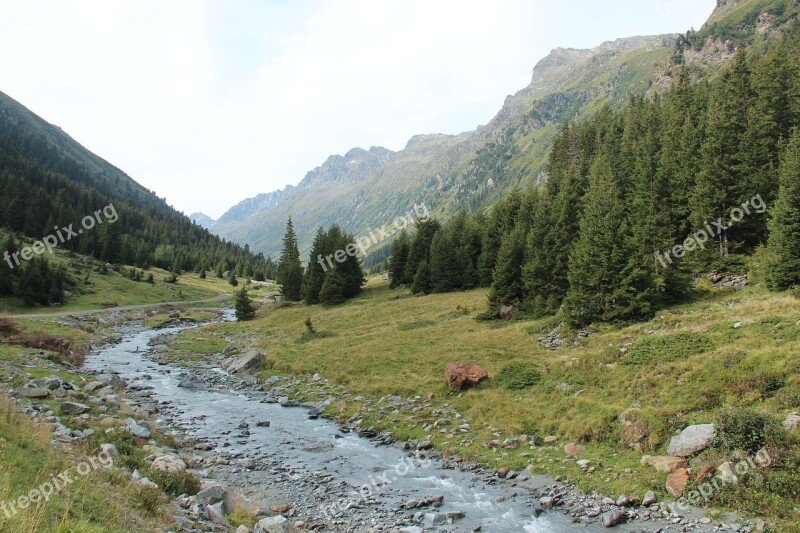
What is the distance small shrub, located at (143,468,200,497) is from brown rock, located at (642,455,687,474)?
16.8m

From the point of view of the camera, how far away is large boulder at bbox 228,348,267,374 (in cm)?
3981

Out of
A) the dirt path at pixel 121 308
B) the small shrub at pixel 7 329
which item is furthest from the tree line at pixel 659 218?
the dirt path at pixel 121 308

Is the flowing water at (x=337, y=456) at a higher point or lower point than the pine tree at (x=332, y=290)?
lower

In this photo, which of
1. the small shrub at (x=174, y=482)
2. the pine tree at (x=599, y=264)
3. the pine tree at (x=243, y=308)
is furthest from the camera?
the pine tree at (x=243, y=308)

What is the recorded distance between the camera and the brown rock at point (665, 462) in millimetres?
15484

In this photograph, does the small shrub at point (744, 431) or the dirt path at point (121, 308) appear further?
the dirt path at point (121, 308)

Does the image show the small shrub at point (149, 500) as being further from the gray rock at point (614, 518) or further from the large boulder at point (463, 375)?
the large boulder at point (463, 375)

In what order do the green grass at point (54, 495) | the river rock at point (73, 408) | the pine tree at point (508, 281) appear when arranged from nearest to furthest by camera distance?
the green grass at point (54, 495) → the river rock at point (73, 408) → the pine tree at point (508, 281)

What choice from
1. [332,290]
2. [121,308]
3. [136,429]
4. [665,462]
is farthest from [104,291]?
[665,462]

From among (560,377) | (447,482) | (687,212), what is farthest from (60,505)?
(687,212)

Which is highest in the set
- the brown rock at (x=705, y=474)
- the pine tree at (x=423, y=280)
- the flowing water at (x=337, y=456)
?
the pine tree at (x=423, y=280)

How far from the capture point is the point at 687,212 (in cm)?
4938

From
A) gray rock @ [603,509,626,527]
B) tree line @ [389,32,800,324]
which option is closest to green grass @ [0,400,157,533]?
gray rock @ [603,509,626,527]

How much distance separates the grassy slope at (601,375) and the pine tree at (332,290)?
31.7 m
